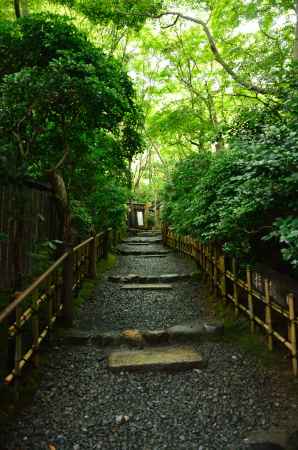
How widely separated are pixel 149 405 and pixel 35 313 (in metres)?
1.73

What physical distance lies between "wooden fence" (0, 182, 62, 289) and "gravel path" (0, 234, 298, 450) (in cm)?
152

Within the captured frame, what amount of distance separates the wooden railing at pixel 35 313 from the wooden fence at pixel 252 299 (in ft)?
9.61

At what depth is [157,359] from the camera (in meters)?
4.18

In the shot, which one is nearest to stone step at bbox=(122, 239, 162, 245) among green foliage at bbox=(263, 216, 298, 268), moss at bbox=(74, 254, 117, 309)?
moss at bbox=(74, 254, 117, 309)

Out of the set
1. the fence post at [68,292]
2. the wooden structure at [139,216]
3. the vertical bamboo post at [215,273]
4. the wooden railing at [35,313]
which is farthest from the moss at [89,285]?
the wooden structure at [139,216]

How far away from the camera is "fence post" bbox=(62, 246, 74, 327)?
5.16 m

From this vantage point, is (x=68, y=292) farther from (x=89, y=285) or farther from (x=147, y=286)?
(x=147, y=286)

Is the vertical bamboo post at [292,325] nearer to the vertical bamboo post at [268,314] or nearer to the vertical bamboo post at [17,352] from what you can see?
the vertical bamboo post at [268,314]

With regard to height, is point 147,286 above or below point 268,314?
below

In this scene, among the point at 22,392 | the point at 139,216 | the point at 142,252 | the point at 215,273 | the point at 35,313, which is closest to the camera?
the point at 22,392

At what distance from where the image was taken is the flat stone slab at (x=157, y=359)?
4.04 meters

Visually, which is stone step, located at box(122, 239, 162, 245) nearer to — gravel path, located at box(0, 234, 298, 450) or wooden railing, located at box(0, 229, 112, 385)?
wooden railing, located at box(0, 229, 112, 385)

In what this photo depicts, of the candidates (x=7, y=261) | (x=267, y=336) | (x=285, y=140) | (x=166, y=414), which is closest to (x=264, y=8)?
(x=285, y=140)

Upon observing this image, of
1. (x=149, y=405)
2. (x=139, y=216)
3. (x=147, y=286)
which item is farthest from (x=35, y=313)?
(x=139, y=216)
